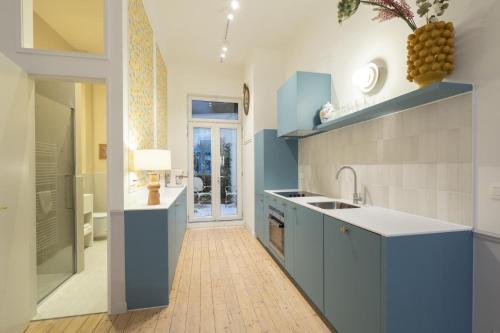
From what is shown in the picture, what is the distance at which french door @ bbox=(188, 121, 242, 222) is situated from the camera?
506cm

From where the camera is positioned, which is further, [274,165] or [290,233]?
[274,165]

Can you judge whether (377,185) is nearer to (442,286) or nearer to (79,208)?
(442,286)

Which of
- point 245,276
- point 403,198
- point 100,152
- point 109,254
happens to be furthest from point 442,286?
point 100,152

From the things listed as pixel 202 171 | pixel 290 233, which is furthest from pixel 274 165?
pixel 202 171

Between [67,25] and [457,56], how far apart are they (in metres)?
4.18

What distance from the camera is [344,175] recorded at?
2605 millimetres

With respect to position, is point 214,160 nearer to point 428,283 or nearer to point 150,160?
point 150,160

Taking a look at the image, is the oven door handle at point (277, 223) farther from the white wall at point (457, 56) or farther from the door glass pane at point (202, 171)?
the door glass pane at point (202, 171)

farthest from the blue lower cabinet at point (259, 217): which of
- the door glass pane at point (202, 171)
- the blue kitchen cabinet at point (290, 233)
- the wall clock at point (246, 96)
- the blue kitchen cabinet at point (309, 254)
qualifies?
the wall clock at point (246, 96)

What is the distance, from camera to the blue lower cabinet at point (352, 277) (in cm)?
132

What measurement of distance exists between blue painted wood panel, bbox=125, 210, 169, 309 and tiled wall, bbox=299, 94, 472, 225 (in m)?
1.91

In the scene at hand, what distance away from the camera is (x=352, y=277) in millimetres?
1500

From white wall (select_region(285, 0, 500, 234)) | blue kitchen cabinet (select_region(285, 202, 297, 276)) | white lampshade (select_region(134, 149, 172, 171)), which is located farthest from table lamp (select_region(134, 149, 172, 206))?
white wall (select_region(285, 0, 500, 234))

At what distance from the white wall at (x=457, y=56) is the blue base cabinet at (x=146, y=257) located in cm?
221
